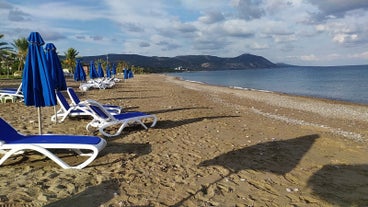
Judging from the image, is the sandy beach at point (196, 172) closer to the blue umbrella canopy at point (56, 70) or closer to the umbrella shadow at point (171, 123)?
the umbrella shadow at point (171, 123)

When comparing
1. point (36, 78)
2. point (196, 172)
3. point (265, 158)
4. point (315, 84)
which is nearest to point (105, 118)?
point (36, 78)

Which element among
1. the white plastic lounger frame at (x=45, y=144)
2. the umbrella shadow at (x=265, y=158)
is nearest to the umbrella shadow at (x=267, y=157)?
the umbrella shadow at (x=265, y=158)

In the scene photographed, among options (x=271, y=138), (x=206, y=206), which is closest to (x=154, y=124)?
Answer: (x=271, y=138)

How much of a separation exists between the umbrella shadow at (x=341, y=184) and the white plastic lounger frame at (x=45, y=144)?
3283 mm

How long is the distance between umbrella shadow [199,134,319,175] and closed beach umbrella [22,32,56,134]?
2.95 m

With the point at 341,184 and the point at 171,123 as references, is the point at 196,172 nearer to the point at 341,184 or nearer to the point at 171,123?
the point at 341,184

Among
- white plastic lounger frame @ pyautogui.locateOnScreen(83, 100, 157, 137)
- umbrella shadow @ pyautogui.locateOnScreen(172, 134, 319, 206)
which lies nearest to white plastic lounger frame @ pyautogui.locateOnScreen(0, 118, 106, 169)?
umbrella shadow @ pyautogui.locateOnScreen(172, 134, 319, 206)

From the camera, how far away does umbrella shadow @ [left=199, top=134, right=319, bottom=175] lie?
5.34 meters

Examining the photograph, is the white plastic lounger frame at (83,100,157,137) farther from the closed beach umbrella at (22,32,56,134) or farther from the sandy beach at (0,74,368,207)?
the closed beach umbrella at (22,32,56,134)

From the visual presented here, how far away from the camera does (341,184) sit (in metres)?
4.89

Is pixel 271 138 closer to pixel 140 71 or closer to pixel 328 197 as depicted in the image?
pixel 328 197

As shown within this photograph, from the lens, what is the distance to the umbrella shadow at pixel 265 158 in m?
5.29

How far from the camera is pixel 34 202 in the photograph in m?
3.60

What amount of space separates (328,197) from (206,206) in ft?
5.80
